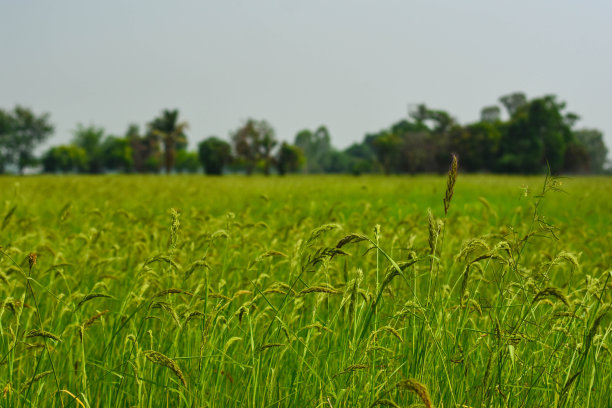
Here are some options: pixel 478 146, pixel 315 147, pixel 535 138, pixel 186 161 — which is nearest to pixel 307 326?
pixel 535 138

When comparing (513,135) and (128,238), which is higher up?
(513,135)

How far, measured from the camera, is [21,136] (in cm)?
8544

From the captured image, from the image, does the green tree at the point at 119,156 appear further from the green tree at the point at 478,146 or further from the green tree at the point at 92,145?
the green tree at the point at 478,146

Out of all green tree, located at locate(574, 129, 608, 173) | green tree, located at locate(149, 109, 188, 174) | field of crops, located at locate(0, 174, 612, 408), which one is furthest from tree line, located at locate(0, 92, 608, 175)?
field of crops, located at locate(0, 174, 612, 408)

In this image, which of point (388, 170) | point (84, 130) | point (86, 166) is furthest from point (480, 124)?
point (84, 130)

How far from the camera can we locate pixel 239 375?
2.37 metres

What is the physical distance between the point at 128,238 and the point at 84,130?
4388 inches

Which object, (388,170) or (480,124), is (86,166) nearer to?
(388,170)

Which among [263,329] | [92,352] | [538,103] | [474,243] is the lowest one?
[92,352]

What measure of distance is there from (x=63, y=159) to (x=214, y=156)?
37.2 m

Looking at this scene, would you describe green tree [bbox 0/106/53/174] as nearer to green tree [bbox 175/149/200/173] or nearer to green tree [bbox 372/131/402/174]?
green tree [bbox 175/149/200/173]

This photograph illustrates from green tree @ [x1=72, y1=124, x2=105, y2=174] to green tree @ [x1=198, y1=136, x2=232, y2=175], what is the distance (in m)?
32.5

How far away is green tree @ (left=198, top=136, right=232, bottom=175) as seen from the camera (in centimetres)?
7144

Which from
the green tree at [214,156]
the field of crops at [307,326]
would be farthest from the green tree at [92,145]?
the field of crops at [307,326]
